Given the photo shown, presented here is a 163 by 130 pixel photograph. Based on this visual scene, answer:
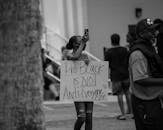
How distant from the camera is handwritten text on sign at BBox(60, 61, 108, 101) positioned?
9242 mm

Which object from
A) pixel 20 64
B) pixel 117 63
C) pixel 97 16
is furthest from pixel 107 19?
pixel 20 64

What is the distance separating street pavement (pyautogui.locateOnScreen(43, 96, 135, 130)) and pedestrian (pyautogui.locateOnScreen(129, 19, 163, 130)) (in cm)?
486

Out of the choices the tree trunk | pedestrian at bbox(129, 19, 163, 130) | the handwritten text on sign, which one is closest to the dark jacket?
pedestrian at bbox(129, 19, 163, 130)

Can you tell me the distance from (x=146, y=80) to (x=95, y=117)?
274 inches

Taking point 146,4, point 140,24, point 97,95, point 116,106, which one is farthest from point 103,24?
point 140,24

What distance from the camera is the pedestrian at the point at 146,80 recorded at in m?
6.51

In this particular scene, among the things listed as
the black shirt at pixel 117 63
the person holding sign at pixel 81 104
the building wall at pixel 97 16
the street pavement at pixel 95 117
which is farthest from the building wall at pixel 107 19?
the person holding sign at pixel 81 104

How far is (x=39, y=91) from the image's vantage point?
6773 millimetres

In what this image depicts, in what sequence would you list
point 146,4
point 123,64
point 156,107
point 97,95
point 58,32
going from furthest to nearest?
point 146,4
point 58,32
point 123,64
point 97,95
point 156,107

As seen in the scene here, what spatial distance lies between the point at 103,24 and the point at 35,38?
15.4 m

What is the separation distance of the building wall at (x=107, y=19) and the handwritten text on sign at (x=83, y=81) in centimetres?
1250

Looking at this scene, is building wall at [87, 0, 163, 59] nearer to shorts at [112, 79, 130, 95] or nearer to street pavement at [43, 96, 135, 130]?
street pavement at [43, 96, 135, 130]

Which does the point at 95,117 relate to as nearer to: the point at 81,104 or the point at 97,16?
the point at 81,104

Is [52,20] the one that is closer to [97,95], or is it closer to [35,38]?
[97,95]
